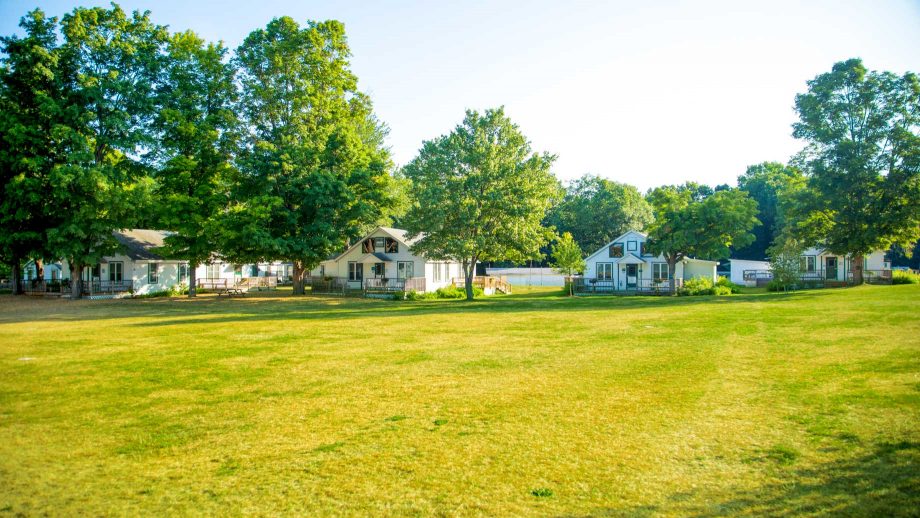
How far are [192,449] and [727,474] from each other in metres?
6.62

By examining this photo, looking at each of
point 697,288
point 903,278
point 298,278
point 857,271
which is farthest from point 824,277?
point 298,278

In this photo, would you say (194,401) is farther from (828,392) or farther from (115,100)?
(115,100)

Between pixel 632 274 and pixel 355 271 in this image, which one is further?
pixel 355 271

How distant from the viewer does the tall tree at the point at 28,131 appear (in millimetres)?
32312

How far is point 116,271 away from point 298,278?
1497cm

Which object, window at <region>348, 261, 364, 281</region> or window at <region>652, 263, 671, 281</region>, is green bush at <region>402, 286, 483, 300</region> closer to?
window at <region>348, 261, 364, 281</region>

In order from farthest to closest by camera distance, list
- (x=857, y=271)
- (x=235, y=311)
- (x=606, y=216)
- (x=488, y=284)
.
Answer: (x=606, y=216), (x=488, y=284), (x=857, y=271), (x=235, y=311)

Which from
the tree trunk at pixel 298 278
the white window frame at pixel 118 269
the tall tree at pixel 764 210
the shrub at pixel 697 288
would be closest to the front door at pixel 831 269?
the shrub at pixel 697 288

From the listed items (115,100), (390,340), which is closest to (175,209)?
(115,100)

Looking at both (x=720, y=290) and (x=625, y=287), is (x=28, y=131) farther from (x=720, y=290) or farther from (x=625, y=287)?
(x=720, y=290)

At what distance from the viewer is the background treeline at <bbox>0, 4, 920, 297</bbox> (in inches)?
1328

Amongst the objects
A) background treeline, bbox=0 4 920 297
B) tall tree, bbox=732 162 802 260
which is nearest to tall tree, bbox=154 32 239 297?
background treeline, bbox=0 4 920 297

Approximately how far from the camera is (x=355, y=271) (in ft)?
157

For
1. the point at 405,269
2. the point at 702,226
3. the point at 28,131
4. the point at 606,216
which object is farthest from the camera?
the point at 606,216
